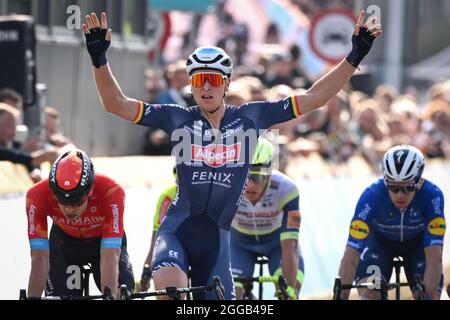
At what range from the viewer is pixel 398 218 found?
11.9m

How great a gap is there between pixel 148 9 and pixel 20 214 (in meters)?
9.69

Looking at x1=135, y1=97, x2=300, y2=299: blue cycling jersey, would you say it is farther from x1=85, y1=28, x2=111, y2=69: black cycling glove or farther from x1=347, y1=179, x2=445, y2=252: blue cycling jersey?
x1=347, y1=179, x2=445, y2=252: blue cycling jersey

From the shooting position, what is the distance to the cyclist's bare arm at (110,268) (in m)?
9.73

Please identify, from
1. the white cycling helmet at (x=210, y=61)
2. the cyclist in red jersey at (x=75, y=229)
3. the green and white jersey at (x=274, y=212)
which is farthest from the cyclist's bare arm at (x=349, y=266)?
the white cycling helmet at (x=210, y=61)

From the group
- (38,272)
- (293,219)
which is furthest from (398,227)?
(38,272)

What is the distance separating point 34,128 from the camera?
14242 mm

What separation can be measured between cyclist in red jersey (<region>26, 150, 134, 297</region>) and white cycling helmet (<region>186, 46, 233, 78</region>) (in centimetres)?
94

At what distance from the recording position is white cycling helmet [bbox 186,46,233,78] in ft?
32.7

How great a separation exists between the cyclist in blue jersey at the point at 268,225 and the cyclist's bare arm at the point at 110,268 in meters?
2.07

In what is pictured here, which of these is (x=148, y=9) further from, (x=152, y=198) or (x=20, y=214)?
(x=20, y=214)

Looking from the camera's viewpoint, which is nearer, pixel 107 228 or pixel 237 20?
pixel 107 228

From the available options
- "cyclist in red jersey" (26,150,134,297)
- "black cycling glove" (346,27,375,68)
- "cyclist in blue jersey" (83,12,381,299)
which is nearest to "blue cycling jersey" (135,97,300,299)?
"cyclist in blue jersey" (83,12,381,299)

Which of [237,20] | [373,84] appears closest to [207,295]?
[237,20]

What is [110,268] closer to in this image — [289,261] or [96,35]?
[96,35]
